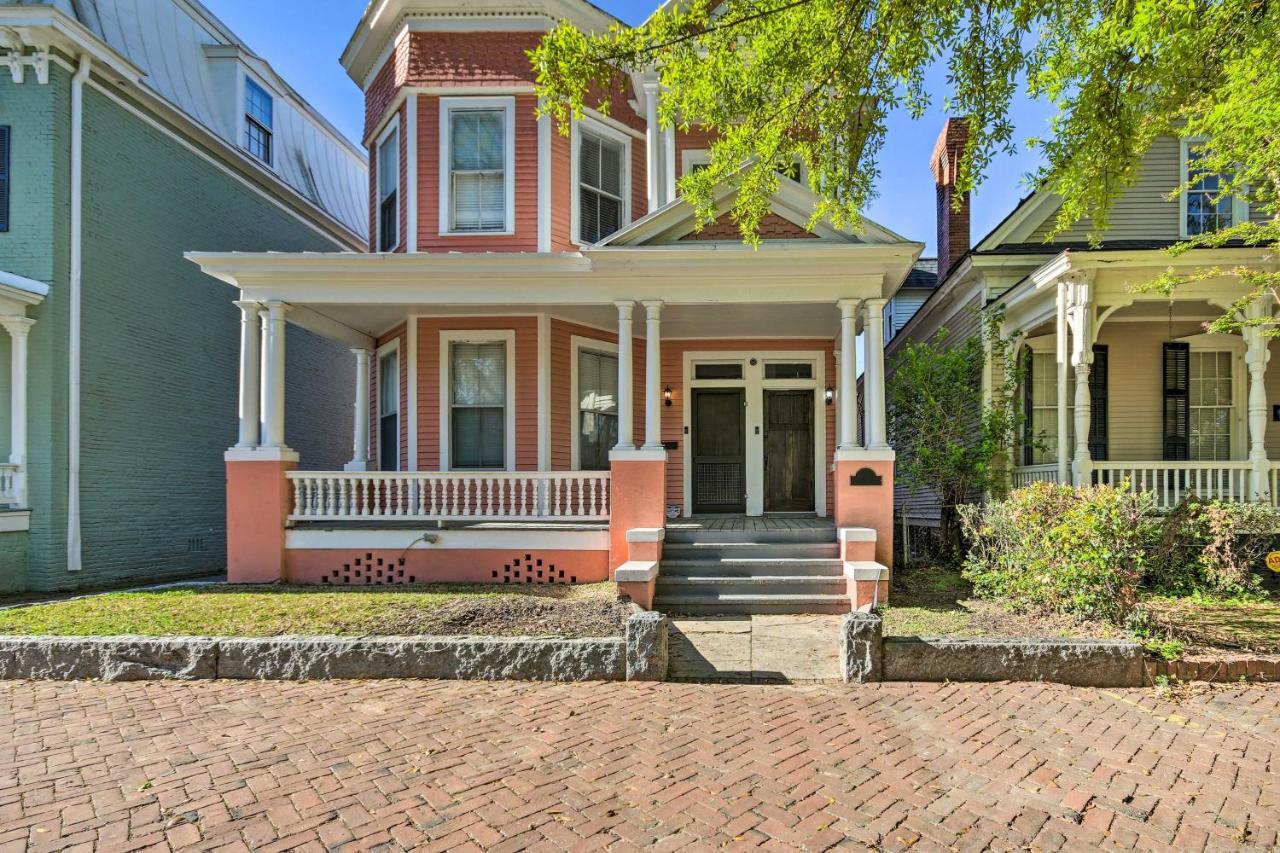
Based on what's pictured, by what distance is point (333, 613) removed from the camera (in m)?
6.66

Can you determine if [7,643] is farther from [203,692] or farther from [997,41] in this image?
[997,41]

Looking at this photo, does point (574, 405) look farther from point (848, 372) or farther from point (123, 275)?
point (123, 275)

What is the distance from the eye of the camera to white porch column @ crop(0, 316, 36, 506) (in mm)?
9031

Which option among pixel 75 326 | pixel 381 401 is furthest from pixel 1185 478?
pixel 75 326

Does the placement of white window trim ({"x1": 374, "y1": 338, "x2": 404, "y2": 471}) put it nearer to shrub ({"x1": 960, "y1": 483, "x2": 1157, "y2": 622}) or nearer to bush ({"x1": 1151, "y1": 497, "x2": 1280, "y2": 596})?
shrub ({"x1": 960, "y1": 483, "x2": 1157, "y2": 622})

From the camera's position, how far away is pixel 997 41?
17.4ft

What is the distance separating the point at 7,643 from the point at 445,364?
575 cm

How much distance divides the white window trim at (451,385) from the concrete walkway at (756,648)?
13.4ft

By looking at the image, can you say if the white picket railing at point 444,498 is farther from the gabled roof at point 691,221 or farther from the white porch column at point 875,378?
the white porch column at point 875,378

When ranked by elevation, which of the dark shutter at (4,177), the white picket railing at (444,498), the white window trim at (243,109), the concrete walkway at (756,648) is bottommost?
the concrete walkway at (756,648)

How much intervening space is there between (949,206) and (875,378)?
6.16 metres

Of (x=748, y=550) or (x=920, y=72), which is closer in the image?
(x=920, y=72)

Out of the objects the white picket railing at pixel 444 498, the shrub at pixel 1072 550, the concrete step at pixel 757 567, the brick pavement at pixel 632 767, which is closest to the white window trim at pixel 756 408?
the white picket railing at pixel 444 498

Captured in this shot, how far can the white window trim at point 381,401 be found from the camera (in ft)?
33.9
